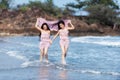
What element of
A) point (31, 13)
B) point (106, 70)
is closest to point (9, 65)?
point (106, 70)

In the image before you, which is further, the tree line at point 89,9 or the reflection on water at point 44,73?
the tree line at point 89,9

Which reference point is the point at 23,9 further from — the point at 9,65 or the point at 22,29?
the point at 9,65

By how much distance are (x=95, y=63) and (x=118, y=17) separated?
53.4 m

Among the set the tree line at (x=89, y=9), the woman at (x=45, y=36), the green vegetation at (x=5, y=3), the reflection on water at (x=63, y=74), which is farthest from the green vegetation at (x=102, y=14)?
the reflection on water at (x=63, y=74)

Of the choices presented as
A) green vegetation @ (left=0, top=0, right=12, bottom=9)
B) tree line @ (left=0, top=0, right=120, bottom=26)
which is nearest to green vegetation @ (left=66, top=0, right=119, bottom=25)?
tree line @ (left=0, top=0, right=120, bottom=26)

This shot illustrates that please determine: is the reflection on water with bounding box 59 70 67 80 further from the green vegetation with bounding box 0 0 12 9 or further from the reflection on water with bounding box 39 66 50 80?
the green vegetation with bounding box 0 0 12 9

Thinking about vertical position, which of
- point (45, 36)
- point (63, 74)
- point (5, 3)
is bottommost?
point (63, 74)

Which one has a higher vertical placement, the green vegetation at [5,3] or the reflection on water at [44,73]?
the green vegetation at [5,3]

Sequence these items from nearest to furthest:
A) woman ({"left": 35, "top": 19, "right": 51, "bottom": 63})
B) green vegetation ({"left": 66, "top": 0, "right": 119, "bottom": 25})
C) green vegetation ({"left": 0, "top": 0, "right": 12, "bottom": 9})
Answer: woman ({"left": 35, "top": 19, "right": 51, "bottom": 63}), green vegetation ({"left": 66, "top": 0, "right": 119, "bottom": 25}), green vegetation ({"left": 0, "top": 0, "right": 12, "bottom": 9})

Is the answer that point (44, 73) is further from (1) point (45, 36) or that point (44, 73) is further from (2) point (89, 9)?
(2) point (89, 9)

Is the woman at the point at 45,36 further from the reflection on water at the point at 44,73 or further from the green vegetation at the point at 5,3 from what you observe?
the green vegetation at the point at 5,3

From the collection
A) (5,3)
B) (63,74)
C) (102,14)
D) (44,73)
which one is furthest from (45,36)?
(5,3)

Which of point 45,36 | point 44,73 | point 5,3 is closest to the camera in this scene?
point 44,73

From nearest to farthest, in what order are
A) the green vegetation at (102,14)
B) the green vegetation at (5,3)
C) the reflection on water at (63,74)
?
1. the reflection on water at (63,74)
2. the green vegetation at (102,14)
3. the green vegetation at (5,3)
